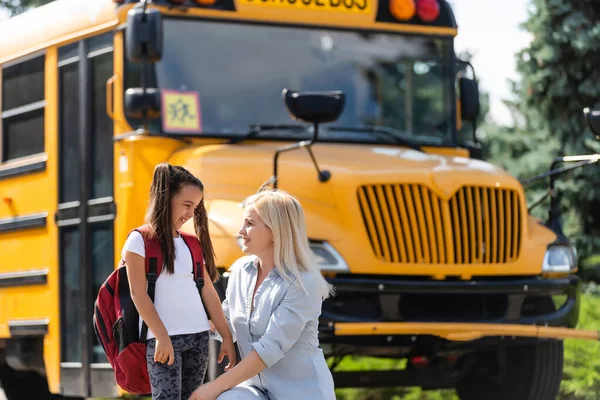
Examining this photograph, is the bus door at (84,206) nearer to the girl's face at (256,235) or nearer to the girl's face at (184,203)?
the girl's face at (184,203)

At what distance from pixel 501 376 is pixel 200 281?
3.58 metres

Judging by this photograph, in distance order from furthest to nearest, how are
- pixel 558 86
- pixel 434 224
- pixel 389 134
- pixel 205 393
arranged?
pixel 558 86 < pixel 389 134 < pixel 434 224 < pixel 205 393

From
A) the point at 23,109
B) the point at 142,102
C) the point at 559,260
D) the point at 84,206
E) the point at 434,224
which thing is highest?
the point at 142,102

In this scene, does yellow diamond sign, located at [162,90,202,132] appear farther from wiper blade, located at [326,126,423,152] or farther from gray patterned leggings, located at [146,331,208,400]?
gray patterned leggings, located at [146,331,208,400]

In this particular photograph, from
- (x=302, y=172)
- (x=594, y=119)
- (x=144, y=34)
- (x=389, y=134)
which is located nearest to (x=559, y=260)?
(x=594, y=119)

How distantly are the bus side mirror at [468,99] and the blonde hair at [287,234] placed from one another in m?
4.22

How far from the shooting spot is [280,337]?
4.14 metres

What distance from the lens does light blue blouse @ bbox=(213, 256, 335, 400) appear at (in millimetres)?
4156

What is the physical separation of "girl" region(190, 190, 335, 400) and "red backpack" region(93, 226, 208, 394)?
343mm

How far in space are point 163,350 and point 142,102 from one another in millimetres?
2671

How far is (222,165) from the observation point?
686 centimetres

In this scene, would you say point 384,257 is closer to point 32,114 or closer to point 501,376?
point 501,376

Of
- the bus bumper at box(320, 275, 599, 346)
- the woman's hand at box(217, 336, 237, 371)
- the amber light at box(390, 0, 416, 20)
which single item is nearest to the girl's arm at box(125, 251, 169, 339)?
the woman's hand at box(217, 336, 237, 371)

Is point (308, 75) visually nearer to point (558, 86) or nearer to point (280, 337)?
point (280, 337)
